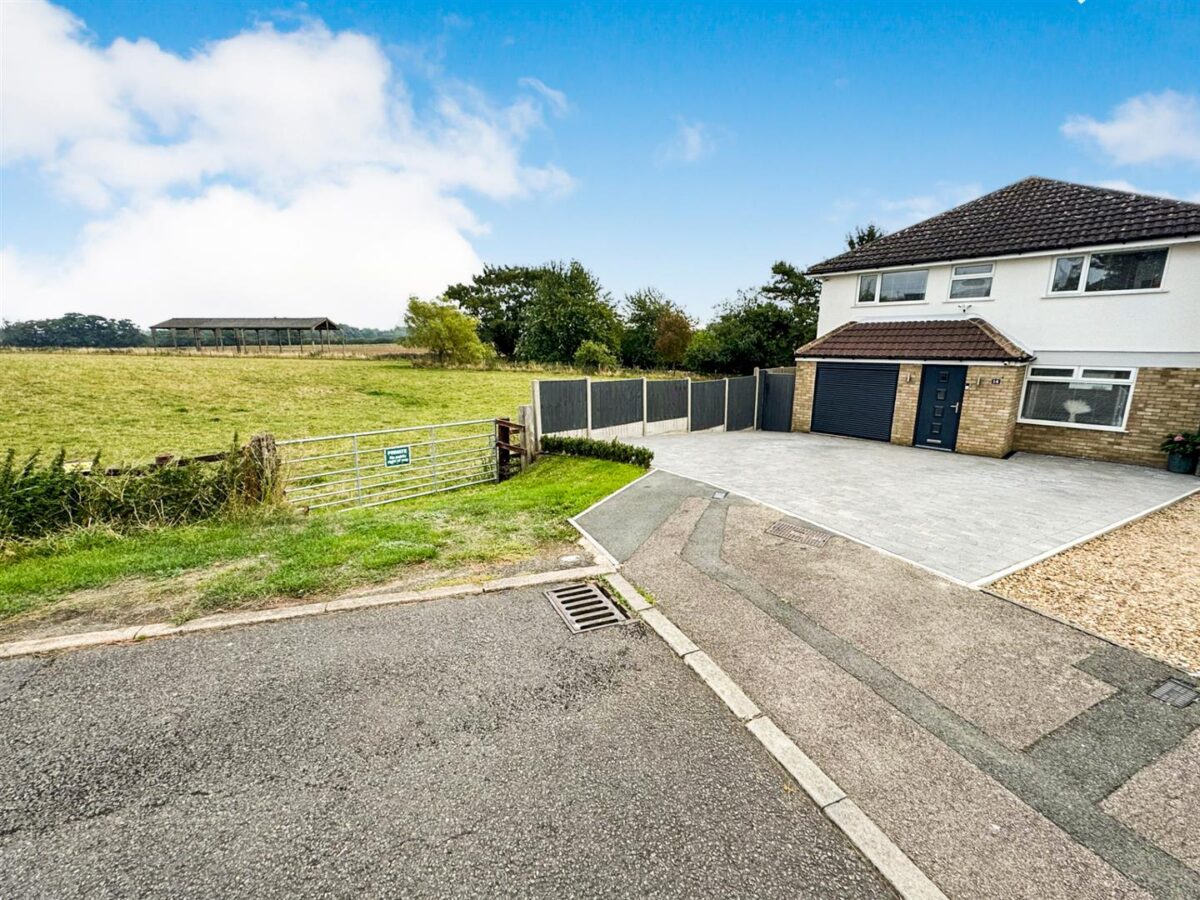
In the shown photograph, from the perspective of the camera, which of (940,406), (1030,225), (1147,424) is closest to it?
(1147,424)

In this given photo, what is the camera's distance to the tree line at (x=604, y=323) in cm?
2586

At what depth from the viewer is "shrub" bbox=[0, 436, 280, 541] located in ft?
21.0

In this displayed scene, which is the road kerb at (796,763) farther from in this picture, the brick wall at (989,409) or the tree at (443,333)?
the tree at (443,333)

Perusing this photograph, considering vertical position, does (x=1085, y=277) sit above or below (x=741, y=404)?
above

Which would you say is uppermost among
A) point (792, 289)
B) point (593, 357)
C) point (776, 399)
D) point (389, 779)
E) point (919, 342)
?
point (792, 289)

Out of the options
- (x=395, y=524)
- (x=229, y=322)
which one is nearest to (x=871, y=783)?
(x=395, y=524)

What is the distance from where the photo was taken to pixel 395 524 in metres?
7.41

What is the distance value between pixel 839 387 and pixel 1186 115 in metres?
9.59

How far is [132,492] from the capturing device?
6934mm

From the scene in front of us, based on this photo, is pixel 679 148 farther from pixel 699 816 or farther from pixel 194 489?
pixel 699 816

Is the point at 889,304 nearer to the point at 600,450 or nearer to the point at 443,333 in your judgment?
the point at 600,450

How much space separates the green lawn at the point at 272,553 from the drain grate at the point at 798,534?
2991 mm

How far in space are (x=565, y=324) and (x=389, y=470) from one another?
117ft

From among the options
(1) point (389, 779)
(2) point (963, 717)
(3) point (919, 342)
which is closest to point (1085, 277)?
(3) point (919, 342)
